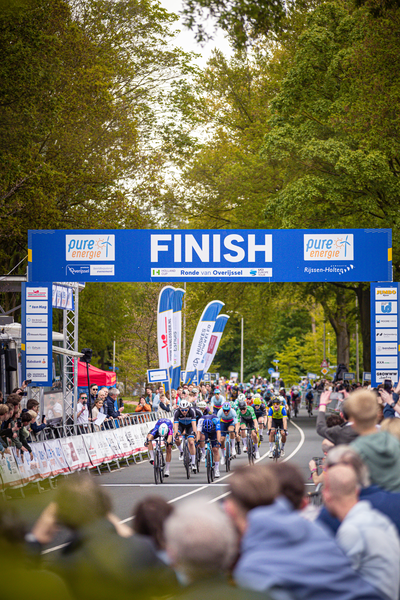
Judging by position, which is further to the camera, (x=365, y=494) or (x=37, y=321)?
(x=37, y=321)

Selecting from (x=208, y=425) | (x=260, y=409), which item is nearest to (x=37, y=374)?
(x=208, y=425)

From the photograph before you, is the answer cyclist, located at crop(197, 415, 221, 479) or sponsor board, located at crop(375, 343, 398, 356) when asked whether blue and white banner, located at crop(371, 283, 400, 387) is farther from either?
cyclist, located at crop(197, 415, 221, 479)

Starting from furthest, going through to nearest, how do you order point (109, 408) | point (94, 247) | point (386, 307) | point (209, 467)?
point (109, 408) < point (94, 247) < point (386, 307) < point (209, 467)

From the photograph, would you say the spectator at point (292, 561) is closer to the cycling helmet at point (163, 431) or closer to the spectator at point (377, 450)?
the spectator at point (377, 450)

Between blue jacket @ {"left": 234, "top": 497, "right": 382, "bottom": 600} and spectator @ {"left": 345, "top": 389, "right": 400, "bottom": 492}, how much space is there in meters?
1.91

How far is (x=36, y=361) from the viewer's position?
64.6 ft

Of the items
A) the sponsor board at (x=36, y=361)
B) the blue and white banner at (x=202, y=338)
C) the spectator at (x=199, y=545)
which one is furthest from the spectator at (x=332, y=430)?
the blue and white banner at (x=202, y=338)

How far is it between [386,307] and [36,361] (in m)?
8.55

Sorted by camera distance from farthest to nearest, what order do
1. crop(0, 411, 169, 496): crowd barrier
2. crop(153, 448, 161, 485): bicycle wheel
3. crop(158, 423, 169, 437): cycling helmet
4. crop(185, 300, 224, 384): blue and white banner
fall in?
crop(185, 300, 224, 384): blue and white banner → crop(158, 423, 169, 437): cycling helmet → crop(153, 448, 161, 485): bicycle wheel → crop(0, 411, 169, 496): crowd barrier

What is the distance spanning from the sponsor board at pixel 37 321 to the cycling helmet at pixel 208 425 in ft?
15.4

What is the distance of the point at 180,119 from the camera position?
36531 mm

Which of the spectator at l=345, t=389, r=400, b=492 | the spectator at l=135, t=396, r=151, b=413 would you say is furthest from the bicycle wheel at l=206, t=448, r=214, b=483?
the spectator at l=345, t=389, r=400, b=492

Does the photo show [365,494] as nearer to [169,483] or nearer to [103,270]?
[169,483]

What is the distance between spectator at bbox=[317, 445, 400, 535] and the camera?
4547 mm
